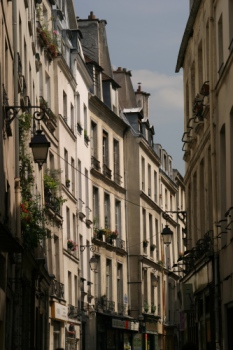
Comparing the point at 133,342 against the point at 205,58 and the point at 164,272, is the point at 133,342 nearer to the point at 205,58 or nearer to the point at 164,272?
the point at 164,272

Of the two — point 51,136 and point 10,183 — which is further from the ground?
point 51,136

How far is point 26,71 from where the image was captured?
88.8ft

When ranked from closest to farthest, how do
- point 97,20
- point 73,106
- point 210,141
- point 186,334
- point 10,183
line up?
point 10,183
point 210,141
point 186,334
point 73,106
point 97,20

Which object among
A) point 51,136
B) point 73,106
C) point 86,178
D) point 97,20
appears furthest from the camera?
point 97,20

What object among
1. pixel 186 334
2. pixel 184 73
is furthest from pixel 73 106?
pixel 186 334

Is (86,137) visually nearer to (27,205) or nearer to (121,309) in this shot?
(121,309)

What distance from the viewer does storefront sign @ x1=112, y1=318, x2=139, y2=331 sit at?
46.5 m

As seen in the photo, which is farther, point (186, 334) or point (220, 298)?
point (186, 334)

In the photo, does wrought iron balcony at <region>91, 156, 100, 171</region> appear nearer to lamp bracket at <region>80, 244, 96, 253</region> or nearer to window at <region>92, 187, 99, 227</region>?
window at <region>92, 187, 99, 227</region>

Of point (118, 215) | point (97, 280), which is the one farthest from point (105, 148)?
point (97, 280)

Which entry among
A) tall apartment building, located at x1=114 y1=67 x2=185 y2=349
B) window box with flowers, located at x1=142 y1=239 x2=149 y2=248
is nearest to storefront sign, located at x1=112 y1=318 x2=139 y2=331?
tall apartment building, located at x1=114 y1=67 x2=185 y2=349

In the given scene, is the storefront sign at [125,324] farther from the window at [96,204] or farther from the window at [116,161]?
the window at [116,161]

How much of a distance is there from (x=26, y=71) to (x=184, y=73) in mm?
5932

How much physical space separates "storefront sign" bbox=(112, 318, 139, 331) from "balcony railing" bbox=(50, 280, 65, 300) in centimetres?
1056
